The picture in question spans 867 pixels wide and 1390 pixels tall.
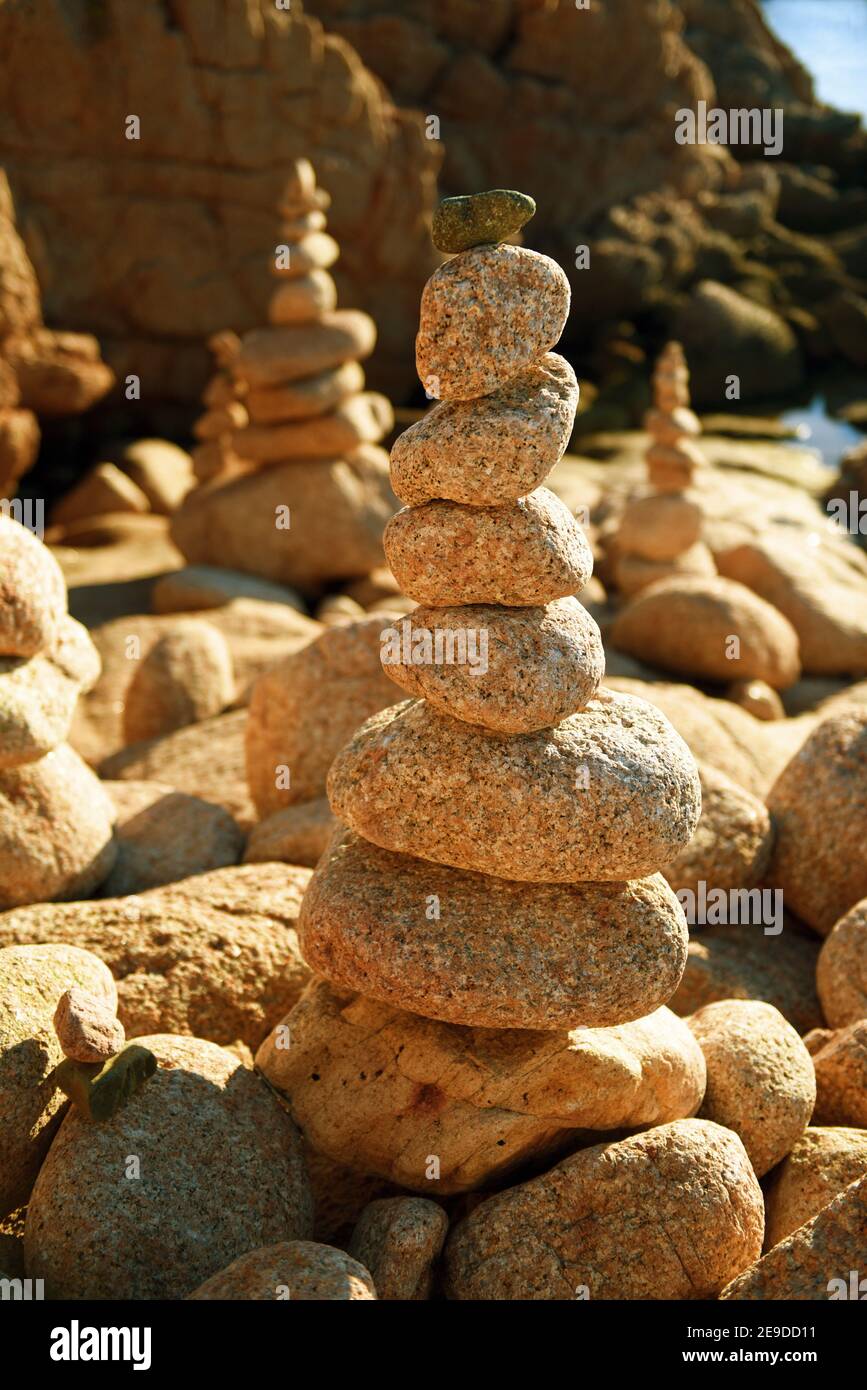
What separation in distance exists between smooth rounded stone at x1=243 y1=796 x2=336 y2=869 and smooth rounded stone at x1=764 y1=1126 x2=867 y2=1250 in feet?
8.57

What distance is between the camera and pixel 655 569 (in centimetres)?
1224

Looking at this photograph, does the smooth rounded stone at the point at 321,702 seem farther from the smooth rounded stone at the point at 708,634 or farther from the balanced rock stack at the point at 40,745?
the smooth rounded stone at the point at 708,634

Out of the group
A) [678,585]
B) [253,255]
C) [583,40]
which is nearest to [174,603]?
[678,585]

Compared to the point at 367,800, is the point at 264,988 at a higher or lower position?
lower

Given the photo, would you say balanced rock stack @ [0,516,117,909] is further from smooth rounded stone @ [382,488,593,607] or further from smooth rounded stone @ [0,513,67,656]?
smooth rounded stone @ [382,488,593,607]

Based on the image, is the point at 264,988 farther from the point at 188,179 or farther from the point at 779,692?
the point at 188,179

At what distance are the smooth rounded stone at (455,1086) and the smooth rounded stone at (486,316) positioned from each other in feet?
7.42

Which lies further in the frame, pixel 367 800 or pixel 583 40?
pixel 583 40

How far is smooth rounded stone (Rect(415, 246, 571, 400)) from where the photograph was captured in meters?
4.36

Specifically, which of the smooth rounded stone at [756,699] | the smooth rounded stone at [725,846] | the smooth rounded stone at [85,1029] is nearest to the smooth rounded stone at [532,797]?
the smooth rounded stone at [85,1029]

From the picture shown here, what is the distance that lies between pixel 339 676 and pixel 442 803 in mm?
2610

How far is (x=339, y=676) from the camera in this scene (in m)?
7.20

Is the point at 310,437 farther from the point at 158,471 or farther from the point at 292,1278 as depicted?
the point at 292,1278


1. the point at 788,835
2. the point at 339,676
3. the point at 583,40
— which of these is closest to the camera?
the point at 788,835
